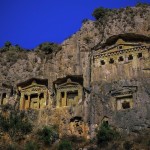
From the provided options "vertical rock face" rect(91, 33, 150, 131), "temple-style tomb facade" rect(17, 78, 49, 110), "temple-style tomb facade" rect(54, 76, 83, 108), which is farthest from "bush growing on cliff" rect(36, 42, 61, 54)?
"vertical rock face" rect(91, 33, 150, 131)

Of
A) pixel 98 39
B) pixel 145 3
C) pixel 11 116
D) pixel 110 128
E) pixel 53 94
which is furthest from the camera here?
pixel 145 3

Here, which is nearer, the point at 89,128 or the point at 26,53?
the point at 89,128

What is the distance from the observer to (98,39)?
138 ft

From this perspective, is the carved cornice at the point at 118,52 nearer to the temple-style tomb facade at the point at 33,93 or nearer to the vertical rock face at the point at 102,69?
the vertical rock face at the point at 102,69

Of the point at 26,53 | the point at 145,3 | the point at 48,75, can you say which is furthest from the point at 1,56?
the point at 145,3

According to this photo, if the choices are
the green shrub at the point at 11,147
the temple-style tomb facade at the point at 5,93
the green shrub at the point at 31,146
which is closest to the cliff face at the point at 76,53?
the temple-style tomb facade at the point at 5,93

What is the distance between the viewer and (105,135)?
2992cm

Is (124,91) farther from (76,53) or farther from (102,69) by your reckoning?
(76,53)

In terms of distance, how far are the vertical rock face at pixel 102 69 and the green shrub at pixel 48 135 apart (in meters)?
3.52

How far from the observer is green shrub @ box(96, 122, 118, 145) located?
2989 centimetres

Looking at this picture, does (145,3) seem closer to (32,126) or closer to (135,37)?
(135,37)

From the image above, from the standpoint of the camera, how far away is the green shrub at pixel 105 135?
2989cm

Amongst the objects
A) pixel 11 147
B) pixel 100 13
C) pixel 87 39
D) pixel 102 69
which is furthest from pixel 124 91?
pixel 100 13

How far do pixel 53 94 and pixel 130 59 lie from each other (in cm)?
911
